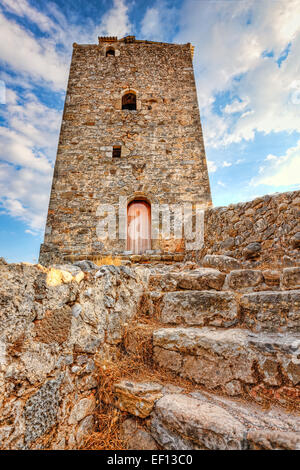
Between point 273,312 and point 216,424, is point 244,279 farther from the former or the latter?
point 216,424

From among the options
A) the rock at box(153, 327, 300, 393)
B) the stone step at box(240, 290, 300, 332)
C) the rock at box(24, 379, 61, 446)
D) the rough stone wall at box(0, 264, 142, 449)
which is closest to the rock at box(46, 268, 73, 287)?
the rough stone wall at box(0, 264, 142, 449)

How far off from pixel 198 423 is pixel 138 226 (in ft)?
18.4

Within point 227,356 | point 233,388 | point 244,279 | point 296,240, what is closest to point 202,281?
point 244,279

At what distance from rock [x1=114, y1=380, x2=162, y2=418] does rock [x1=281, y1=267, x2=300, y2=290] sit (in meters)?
1.57

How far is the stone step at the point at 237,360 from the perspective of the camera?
1.52m

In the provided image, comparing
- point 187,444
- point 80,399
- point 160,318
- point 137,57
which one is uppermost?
point 137,57

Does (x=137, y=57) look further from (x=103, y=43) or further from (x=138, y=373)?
(x=138, y=373)

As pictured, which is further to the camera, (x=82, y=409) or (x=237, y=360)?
(x=237, y=360)

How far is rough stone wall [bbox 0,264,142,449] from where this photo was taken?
49.3 inches

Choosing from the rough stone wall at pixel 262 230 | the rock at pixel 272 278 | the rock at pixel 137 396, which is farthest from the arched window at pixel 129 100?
the rock at pixel 137 396

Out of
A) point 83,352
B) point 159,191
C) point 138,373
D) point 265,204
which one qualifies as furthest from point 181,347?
point 159,191

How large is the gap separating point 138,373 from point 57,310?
0.83m

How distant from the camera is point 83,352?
1.65 metres

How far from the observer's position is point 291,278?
2.24 meters
